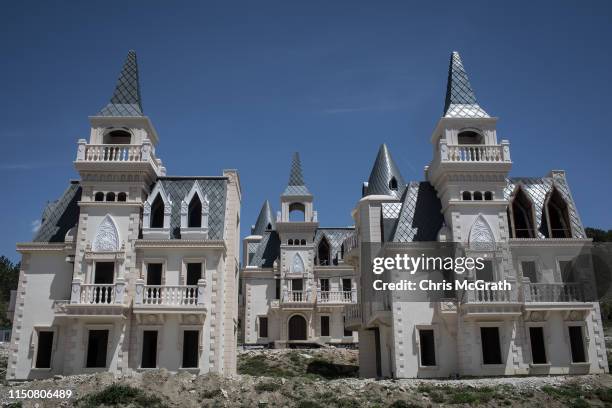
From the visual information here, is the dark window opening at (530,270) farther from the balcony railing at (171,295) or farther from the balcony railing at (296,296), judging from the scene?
the balcony railing at (296,296)

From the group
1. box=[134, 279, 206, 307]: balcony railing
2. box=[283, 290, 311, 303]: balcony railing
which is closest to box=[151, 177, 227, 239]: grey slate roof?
box=[134, 279, 206, 307]: balcony railing

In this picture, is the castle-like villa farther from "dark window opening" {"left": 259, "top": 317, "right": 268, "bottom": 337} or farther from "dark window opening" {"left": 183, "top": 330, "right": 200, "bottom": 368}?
"dark window opening" {"left": 259, "top": 317, "right": 268, "bottom": 337}

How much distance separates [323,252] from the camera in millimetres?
59688

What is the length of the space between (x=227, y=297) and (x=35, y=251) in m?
10.9

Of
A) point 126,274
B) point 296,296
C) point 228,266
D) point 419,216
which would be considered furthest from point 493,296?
point 296,296

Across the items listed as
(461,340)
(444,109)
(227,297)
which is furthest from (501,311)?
(227,297)

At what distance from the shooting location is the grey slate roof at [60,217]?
34344 mm

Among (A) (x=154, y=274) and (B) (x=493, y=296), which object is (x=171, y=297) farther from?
(B) (x=493, y=296)

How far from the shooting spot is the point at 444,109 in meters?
36.8

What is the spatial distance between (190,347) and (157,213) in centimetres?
784

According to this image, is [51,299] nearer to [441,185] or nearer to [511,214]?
[441,185]

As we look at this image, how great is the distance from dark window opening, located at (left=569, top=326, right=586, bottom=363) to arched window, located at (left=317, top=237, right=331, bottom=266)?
28883mm

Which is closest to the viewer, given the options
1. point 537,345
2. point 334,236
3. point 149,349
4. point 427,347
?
point 149,349

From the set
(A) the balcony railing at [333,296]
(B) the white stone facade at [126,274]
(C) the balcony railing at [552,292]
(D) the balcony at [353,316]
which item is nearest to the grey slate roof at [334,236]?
(A) the balcony railing at [333,296]
